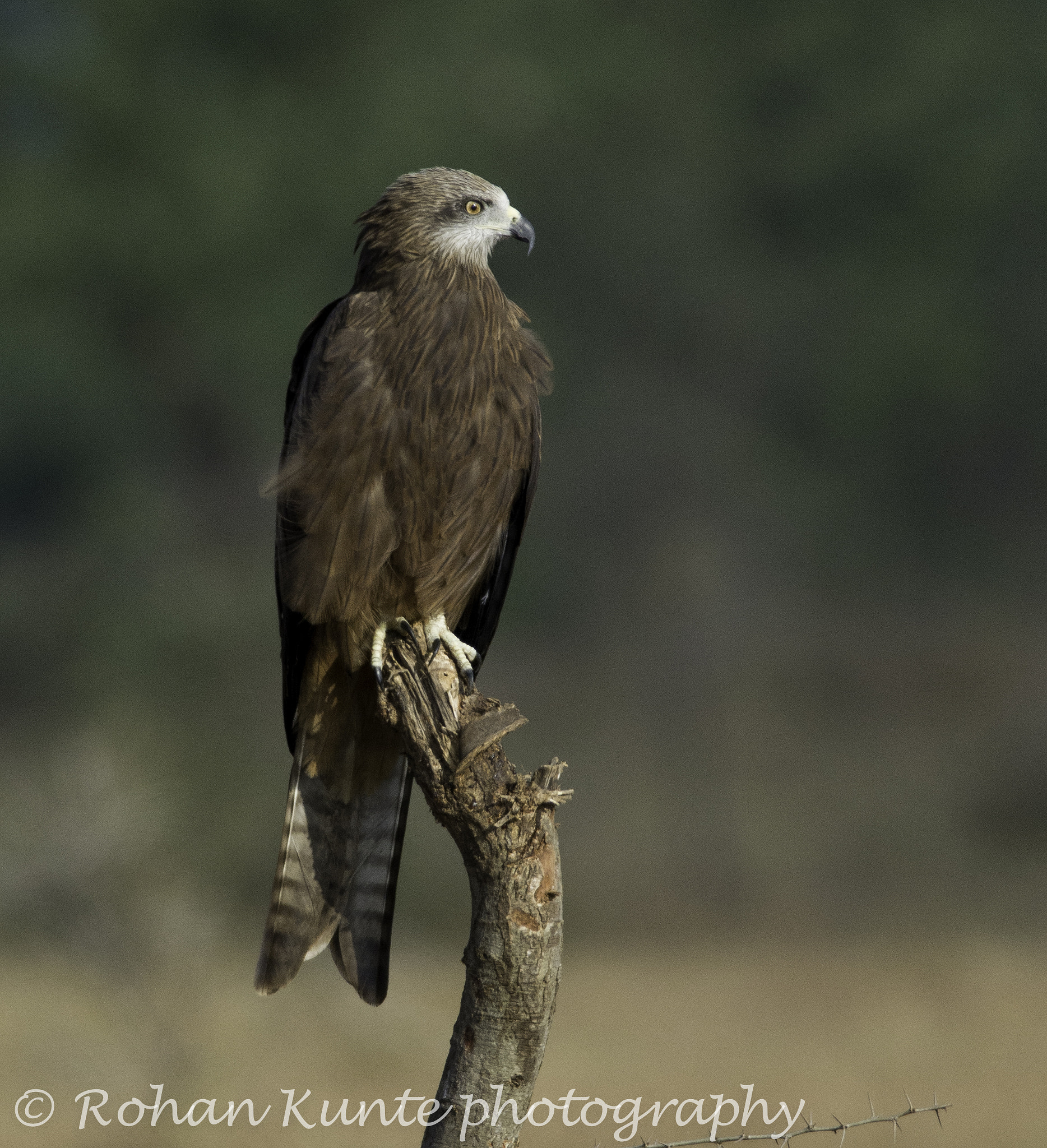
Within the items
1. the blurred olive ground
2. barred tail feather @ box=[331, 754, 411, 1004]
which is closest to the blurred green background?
the blurred olive ground

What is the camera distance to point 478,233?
363 centimetres

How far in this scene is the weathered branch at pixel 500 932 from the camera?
2473 mm

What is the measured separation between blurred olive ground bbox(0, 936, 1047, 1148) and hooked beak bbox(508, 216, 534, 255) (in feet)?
15.1

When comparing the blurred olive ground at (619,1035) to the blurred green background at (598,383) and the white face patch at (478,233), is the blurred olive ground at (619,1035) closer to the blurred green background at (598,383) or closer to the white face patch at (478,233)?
the blurred green background at (598,383)

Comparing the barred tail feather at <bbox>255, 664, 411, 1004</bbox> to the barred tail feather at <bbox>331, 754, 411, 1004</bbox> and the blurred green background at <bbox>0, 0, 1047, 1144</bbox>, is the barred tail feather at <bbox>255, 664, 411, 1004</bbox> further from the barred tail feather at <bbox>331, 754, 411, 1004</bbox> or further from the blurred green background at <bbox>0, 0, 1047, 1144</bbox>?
the blurred green background at <bbox>0, 0, 1047, 1144</bbox>

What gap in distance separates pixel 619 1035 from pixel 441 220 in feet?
25.5

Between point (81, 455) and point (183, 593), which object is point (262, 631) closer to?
Answer: point (183, 593)

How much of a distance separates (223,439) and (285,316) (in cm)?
137

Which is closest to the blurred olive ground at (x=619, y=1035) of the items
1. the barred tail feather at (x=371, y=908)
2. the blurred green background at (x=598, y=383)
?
the blurred green background at (x=598, y=383)

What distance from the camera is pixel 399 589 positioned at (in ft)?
11.7

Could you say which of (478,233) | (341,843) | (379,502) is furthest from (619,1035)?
(478,233)

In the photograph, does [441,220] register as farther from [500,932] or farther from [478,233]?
[500,932]

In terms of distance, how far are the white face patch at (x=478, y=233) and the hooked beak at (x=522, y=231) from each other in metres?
0.01

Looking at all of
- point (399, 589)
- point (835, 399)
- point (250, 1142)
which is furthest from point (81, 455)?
point (399, 589)
